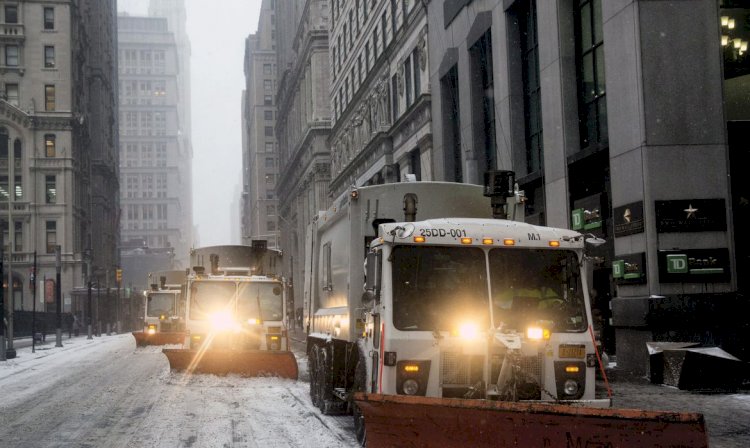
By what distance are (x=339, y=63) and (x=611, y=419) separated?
63687mm

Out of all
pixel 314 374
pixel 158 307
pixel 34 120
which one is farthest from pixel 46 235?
pixel 314 374

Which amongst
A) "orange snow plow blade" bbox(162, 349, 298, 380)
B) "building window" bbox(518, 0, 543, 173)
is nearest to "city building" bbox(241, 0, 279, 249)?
"building window" bbox(518, 0, 543, 173)

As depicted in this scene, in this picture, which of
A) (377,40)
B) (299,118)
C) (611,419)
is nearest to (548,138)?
(611,419)

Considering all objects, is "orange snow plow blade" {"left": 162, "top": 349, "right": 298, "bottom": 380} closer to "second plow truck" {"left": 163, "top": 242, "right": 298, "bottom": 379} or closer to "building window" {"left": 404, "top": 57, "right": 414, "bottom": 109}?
"second plow truck" {"left": 163, "top": 242, "right": 298, "bottom": 379}

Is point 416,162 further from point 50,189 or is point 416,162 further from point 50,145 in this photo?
point 50,145

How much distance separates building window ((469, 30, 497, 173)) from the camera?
107 ft

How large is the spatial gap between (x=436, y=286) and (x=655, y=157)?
1202cm

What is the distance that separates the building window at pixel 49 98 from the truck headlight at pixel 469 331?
272 feet

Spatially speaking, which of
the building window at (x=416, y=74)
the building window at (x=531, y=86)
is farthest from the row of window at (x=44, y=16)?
the building window at (x=531, y=86)

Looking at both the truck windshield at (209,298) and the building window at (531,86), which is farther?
the building window at (531,86)

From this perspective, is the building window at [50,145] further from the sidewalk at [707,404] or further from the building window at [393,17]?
the sidewalk at [707,404]

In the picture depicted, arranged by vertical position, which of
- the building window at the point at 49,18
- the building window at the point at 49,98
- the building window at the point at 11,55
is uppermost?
the building window at the point at 49,18

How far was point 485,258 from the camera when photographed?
32.1 ft

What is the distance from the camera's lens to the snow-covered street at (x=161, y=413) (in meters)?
11.5
